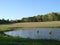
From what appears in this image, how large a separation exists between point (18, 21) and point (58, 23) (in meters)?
30.2

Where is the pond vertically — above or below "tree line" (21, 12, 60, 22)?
below

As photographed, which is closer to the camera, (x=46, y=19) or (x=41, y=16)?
(x=46, y=19)

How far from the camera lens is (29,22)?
105 meters

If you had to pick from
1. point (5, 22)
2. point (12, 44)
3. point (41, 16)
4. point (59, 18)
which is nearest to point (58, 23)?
point (59, 18)

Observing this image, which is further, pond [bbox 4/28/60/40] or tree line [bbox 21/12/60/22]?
tree line [bbox 21/12/60/22]

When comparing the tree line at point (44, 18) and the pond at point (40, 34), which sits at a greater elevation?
the tree line at point (44, 18)

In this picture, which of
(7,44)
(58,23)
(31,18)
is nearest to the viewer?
(7,44)

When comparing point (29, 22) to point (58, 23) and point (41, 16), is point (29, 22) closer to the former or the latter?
point (41, 16)

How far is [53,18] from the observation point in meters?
99.9

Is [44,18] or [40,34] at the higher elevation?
[44,18]

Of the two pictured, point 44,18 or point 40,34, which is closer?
point 40,34

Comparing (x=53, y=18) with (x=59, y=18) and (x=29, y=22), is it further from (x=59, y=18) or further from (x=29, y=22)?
(x=29, y=22)

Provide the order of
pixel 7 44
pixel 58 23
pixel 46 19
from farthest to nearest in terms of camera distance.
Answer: pixel 46 19 → pixel 58 23 → pixel 7 44

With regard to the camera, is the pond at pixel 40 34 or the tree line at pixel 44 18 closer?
the pond at pixel 40 34
